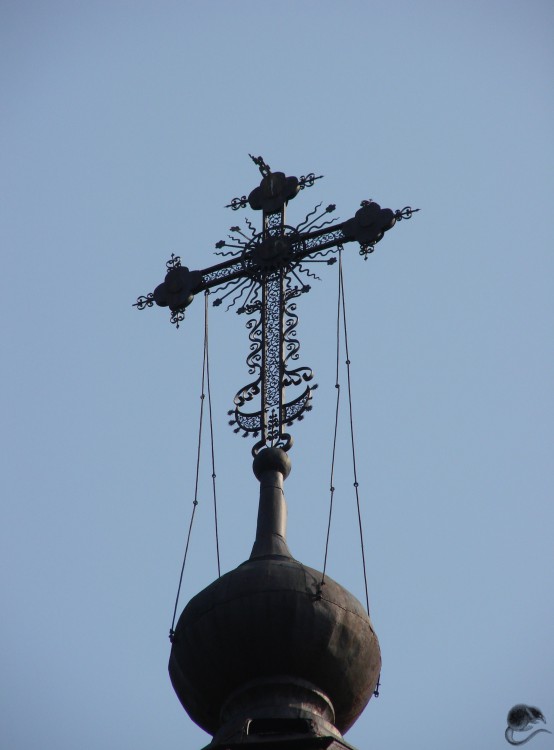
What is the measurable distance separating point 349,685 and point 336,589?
→ 0.95m

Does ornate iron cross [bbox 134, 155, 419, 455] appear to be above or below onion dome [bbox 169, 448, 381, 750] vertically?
above

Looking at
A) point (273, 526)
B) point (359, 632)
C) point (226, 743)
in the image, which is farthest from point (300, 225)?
point (226, 743)

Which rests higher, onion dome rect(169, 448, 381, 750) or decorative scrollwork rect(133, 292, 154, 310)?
decorative scrollwork rect(133, 292, 154, 310)

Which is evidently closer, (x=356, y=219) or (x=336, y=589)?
(x=336, y=589)

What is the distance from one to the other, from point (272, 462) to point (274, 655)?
2.67 metres

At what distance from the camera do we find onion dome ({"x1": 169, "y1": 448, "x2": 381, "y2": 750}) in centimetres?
1644

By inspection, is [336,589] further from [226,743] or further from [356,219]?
[356,219]

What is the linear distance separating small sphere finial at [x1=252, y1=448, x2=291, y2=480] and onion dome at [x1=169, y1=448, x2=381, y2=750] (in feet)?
5.10

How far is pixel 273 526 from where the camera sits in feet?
59.1

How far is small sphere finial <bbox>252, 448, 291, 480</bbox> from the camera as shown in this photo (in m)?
18.6

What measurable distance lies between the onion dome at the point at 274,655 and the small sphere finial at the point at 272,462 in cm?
155

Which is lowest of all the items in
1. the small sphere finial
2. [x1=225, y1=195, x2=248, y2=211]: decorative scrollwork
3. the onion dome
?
the onion dome

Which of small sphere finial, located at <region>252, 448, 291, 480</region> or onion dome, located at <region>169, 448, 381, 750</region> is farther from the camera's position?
small sphere finial, located at <region>252, 448, 291, 480</region>

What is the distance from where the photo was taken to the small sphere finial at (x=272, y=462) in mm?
18578
